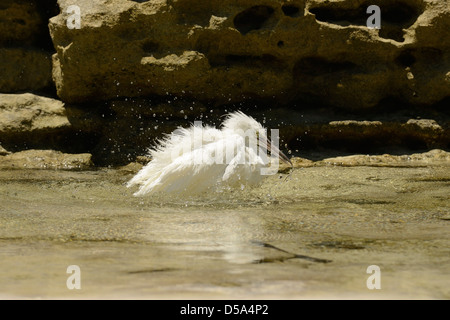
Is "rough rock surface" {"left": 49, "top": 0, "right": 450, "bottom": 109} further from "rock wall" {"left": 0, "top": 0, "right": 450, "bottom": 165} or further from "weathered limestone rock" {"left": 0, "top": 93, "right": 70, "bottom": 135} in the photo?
"weathered limestone rock" {"left": 0, "top": 93, "right": 70, "bottom": 135}

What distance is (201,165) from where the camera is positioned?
17.4 feet

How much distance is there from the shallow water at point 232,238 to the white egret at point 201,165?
4.9 inches

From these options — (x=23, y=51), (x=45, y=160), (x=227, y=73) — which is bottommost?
(x=45, y=160)

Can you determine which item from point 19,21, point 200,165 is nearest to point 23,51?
point 19,21

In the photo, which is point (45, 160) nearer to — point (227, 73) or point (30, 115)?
point (30, 115)

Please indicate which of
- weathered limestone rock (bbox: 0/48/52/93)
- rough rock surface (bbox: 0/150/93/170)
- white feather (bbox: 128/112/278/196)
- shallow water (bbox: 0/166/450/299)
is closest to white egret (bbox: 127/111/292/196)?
white feather (bbox: 128/112/278/196)

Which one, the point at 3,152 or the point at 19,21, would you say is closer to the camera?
the point at 3,152

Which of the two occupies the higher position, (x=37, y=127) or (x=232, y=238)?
(x=37, y=127)

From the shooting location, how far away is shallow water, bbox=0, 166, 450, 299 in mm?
2648

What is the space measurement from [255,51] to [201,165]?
103 inches

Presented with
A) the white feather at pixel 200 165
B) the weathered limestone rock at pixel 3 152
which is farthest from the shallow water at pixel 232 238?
the weathered limestone rock at pixel 3 152

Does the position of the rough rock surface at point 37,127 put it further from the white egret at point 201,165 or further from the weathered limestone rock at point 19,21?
the white egret at point 201,165

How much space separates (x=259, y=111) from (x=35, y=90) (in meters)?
2.84

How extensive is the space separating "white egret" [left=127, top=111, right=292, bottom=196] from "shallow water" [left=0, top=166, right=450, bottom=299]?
0.12 m
